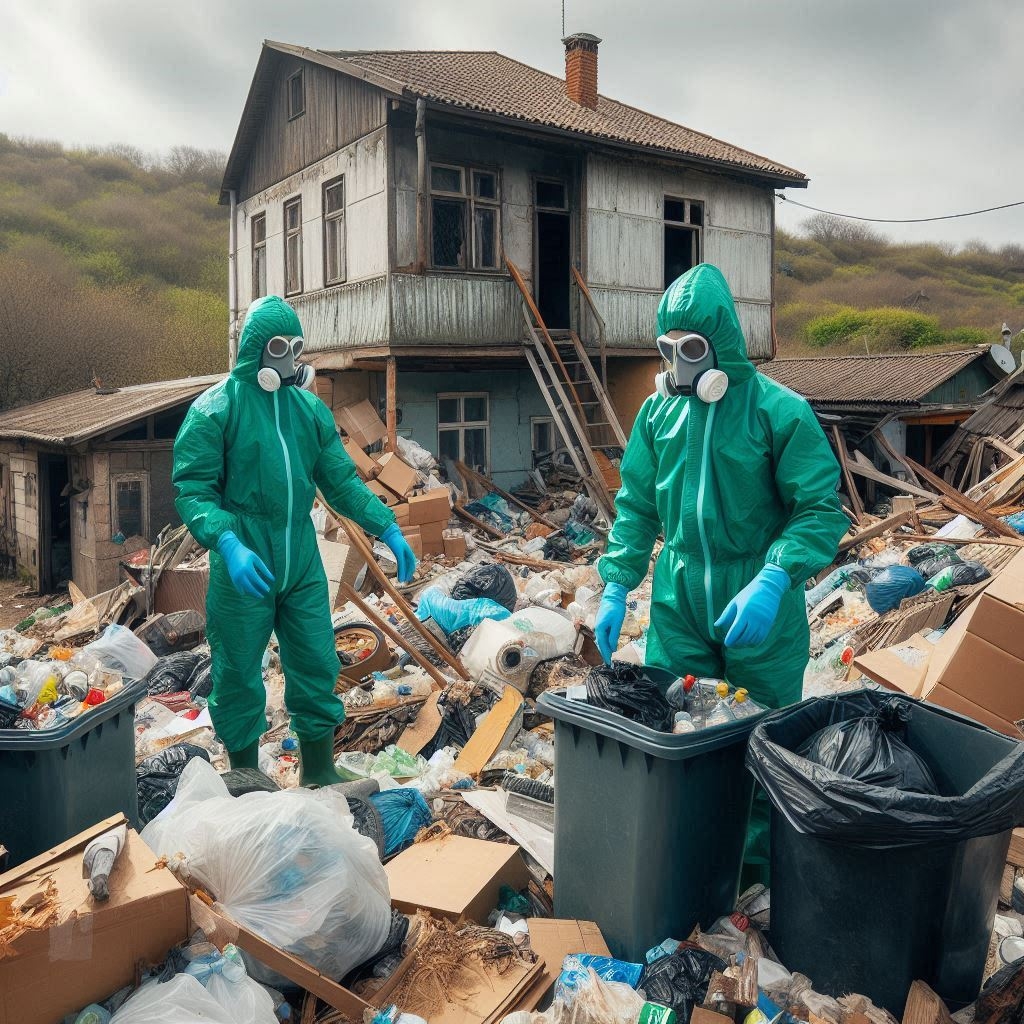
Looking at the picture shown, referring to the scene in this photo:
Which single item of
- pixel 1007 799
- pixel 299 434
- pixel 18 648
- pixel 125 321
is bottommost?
pixel 18 648

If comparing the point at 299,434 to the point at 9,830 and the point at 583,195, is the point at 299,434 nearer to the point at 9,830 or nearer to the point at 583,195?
the point at 9,830

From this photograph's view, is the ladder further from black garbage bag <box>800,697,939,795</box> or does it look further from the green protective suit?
black garbage bag <box>800,697,939,795</box>

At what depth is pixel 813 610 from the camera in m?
6.92

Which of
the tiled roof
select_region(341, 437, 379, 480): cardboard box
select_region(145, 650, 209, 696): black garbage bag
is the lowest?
select_region(145, 650, 209, 696): black garbage bag

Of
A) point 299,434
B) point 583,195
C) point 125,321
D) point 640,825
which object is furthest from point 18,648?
point 125,321

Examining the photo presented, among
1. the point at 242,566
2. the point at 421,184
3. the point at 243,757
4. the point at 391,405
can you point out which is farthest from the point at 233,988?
the point at 421,184

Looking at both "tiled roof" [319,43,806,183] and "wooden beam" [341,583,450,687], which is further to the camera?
"tiled roof" [319,43,806,183]

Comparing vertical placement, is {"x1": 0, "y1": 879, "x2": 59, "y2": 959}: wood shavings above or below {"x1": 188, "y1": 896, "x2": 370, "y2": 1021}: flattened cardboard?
above

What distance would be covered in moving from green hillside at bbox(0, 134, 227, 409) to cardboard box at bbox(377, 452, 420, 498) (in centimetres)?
1357

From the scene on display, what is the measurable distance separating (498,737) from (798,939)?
199 cm

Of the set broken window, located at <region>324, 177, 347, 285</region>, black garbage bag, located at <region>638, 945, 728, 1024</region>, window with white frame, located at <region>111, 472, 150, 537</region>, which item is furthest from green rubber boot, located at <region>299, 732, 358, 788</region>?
broken window, located at <region>324, 177, 347, 285</region>

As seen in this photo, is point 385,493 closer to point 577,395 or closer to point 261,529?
point 577,395

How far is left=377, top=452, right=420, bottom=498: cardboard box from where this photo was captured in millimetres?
9688

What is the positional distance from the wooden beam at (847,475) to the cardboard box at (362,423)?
5.58 meters
